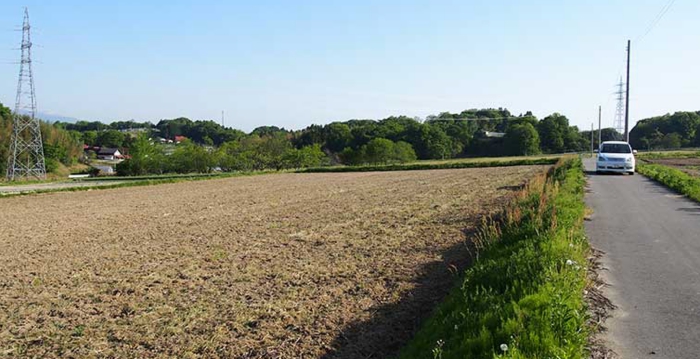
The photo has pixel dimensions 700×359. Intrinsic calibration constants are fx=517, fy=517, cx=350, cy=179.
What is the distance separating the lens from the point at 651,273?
727 centimetres

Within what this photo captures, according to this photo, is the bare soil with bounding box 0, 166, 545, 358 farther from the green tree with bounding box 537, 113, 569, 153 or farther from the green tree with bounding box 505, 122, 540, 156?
the green tree with bounding box 537, 113, 569, 153

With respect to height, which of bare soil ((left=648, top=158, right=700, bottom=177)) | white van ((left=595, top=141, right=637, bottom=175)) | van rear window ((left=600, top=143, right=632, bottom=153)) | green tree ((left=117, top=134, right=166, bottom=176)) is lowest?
green tree ((left=117, top=134, right=166, bottom=176))

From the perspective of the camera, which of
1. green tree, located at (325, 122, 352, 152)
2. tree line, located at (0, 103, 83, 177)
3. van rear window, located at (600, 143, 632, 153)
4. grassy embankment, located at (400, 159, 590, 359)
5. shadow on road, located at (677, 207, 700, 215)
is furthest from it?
green tree, located at (325, 122, 352, 152)

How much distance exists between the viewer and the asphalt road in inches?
193

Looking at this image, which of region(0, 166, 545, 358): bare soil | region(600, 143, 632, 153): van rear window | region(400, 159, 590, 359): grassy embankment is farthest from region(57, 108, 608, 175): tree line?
region(400, 159, 590, 359): grassy embankment

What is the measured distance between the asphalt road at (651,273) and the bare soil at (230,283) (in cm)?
228

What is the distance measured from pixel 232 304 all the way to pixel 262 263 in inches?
104

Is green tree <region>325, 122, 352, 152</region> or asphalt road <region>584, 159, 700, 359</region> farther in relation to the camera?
green tree <region>325, 122, 352, 152</region>

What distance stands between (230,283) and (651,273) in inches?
247

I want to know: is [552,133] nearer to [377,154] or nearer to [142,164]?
[377,154]

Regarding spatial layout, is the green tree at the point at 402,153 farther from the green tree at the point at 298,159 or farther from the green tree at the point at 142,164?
the green tree at the point at 142,164

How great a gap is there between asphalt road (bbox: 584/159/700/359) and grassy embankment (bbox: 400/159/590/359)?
0.44m

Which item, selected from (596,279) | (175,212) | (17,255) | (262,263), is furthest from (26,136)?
(596,279)

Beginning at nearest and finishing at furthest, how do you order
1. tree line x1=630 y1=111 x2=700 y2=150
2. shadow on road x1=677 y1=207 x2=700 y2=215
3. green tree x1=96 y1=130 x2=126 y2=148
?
shadow on road x1=677 y1=207 x2=700 y2=215
tree line x1=630 y1=111 x2=700 y2=150
green tree x1=96 y1=130 x2=126 y2=148
